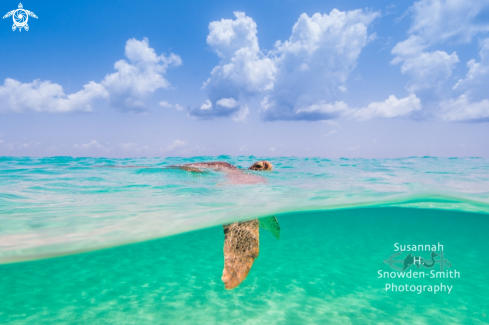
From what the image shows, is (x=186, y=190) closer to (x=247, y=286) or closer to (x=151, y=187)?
(x=151, y=187)

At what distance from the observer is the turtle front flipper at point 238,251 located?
4.39 m

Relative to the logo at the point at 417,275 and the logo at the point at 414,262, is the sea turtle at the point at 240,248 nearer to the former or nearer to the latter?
the logo at the point at 417,275

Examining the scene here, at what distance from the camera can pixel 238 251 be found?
15.9ft

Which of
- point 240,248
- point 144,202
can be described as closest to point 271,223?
point 240,248

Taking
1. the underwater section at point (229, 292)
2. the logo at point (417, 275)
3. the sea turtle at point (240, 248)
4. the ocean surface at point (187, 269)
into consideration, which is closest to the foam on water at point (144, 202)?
the ocean surface at point (187, 269)

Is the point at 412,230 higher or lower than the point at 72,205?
lower

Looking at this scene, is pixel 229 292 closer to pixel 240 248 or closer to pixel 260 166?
pixel 240 248

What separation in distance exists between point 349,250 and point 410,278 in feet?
16.2

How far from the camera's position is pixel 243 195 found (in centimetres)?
773

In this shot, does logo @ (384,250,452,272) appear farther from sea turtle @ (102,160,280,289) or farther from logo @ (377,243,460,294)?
sea turtle @ (102,160,280,289)

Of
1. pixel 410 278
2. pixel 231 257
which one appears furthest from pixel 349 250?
pixel 231 257

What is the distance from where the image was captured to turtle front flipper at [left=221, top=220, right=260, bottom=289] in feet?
14.4

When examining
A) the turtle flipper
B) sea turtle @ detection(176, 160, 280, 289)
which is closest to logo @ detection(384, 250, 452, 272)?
the turtle flipper

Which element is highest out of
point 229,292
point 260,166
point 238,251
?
point 260,166
